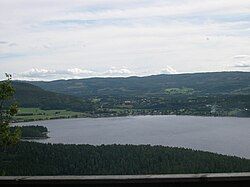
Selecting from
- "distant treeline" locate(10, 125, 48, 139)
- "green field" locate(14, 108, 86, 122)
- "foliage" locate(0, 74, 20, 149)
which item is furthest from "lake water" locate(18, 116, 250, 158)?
"foliage" locate(0, 74, 20, 149)

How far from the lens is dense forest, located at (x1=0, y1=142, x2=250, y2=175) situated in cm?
4537

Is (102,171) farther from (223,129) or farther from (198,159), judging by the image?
(223,129)

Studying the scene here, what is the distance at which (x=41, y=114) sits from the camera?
435 feet

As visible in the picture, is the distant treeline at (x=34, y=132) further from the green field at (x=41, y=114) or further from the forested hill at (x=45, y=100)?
the forested hill at (x=45, y=100)

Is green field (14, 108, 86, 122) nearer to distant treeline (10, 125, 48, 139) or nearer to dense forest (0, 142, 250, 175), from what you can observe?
distant treeline (10, 125, 48, 139)

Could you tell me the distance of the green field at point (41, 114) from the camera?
121494 mm

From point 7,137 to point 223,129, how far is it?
84.7 meters

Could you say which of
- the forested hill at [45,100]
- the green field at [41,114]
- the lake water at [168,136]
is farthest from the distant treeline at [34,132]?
the forested hill at [45,100]

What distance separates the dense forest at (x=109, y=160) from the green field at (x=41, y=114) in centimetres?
5713

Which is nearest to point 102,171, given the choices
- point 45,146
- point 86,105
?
point 45,146

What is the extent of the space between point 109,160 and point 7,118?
1807 inches

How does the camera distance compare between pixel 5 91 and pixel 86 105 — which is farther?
pixel 86 105

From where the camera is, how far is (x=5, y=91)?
32.5 feet

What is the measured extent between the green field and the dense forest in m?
57.1
